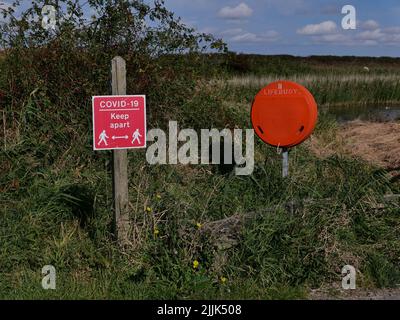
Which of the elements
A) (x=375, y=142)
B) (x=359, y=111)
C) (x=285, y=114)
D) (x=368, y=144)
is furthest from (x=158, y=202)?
(x=359, y=111)

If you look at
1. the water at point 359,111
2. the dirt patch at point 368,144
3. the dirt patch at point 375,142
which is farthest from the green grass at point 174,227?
the water at point 359,111

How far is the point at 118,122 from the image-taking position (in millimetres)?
5051

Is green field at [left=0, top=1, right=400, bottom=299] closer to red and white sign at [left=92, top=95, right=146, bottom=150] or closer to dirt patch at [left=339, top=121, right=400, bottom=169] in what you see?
red and white sign at [left=92, top=95, right=146, bottom=150]

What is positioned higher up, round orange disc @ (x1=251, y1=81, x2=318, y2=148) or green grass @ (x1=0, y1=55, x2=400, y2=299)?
round orange disc @ (x1=251, y1=81, x2=318, y2=148)

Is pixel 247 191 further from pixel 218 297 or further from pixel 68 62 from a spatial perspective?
pixel 68 62

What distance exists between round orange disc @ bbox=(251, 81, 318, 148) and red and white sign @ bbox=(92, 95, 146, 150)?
1855 millimetres

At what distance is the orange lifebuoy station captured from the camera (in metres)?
6.32

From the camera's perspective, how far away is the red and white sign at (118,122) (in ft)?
16.3

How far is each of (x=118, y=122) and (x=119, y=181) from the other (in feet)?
1.63

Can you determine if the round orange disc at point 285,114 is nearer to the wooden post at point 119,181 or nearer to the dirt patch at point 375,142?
the wooden post at point 119,181

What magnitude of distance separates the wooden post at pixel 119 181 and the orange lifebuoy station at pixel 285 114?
6.50 feet

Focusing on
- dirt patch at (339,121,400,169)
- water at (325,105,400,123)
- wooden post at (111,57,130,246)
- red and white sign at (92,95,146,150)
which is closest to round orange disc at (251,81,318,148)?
red and white sign at (92,95,146,150)

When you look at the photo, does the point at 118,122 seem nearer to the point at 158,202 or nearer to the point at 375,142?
the point at 158,202

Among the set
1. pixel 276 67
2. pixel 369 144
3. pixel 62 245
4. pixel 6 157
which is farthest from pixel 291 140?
pixel 276 67
